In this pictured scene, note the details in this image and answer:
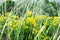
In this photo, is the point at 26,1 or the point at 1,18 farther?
the point at 1,18

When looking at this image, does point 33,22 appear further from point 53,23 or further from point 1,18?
point 1,18

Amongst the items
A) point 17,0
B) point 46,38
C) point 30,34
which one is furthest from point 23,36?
point 17,0

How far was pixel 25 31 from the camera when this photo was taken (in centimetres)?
268

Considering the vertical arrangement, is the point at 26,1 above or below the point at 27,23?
above

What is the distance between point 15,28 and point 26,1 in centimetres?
48

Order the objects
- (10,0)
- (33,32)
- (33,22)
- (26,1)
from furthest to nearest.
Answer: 1. (10,0)
2. (33,22)
3. (33,32)
4. (26,1)

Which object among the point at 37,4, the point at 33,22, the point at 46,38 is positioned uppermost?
the point at 37,4

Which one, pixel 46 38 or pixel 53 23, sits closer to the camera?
pixel 46 38

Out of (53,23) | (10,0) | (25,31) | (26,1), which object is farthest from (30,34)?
(10,0)

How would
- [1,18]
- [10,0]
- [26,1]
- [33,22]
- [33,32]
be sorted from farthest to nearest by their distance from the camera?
[10,0] < [1,18] < [33,22] < [33,32] < [26,1]

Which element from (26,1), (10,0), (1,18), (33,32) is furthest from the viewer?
(10,0)

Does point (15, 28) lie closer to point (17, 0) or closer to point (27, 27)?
point (27, 27)

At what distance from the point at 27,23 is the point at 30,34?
0.48ft

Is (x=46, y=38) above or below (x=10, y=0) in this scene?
below
